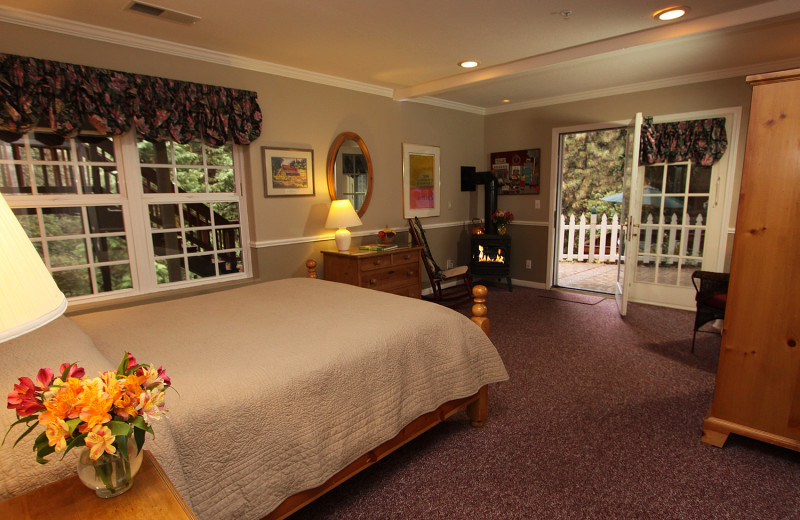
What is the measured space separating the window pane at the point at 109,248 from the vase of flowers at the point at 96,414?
8.06 ft

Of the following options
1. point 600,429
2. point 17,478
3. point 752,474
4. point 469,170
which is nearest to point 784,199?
point 752,474

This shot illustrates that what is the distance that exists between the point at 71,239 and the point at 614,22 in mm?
4006

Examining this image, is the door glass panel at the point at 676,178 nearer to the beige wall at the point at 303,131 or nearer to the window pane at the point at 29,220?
the beige wall at the point at 303,131

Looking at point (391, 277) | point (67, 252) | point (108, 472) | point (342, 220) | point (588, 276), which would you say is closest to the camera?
point (108, 472)

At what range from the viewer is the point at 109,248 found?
3.04 m

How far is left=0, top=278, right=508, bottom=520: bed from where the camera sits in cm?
132

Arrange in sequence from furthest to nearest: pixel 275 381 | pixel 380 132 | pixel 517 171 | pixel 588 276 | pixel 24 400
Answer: pixel 588 276
pixel 517 171
pixel 380 132
pixel 275 381
pixel 24 400

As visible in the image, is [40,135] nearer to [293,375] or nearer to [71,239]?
[71,239]

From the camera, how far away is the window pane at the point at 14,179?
2619 millimetres

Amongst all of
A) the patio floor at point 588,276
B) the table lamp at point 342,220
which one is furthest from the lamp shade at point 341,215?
the patio floor at point 588,276

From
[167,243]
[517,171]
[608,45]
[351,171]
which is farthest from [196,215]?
[517,171]

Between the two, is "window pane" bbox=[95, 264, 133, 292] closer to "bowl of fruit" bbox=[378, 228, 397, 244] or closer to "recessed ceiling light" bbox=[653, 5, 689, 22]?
"bowl of fruit" bbox=[378, 228, 397, 244]

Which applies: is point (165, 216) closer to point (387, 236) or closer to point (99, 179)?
point (99, 179)

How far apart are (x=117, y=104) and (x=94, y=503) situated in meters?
2.71
